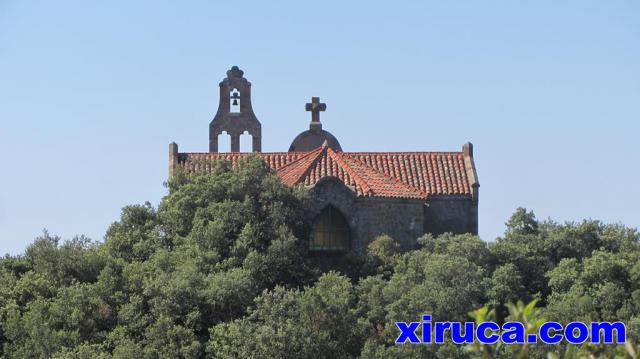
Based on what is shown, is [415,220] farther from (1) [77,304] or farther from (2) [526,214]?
(1) [77,304]

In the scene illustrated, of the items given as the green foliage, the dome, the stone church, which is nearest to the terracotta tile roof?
the stone church

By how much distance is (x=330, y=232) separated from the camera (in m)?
61.8

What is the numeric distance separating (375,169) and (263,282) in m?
8.48

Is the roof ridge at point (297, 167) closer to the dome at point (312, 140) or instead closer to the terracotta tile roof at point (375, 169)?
the terracotta tile roof at point (375, 169)

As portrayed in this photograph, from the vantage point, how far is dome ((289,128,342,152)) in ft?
236

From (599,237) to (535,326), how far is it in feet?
129

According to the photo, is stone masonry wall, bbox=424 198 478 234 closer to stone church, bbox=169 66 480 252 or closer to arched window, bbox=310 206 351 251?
stone church, bbox=169 66 480 252

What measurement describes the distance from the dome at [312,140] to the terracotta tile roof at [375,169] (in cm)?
475

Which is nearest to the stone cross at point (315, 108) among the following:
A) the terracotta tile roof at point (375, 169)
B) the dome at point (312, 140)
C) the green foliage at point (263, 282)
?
the dome at point (312, 140)

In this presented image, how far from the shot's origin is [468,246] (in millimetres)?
59656

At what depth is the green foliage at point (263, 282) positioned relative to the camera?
5603cm

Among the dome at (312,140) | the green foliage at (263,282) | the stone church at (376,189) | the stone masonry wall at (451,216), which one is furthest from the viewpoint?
the dome at (312,140)

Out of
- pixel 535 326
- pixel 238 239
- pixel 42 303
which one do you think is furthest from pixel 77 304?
pixel 535 326

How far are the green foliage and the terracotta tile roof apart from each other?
220 cm
